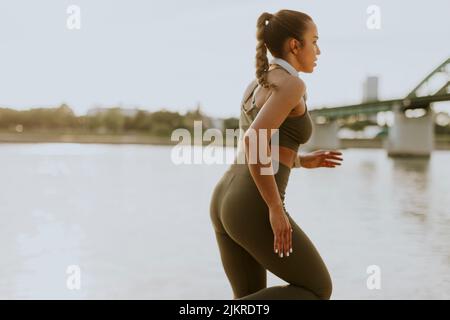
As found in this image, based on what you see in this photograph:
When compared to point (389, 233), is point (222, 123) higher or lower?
higher

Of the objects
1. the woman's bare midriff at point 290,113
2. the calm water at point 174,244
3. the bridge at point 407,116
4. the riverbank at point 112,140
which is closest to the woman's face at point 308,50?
the woman's bare midriff at point 290,113

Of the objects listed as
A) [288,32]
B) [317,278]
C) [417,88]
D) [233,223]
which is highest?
[417,88]

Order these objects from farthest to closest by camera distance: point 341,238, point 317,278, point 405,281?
point 341,238
point 405,281
point 317,278

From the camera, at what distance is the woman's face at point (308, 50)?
282 cm

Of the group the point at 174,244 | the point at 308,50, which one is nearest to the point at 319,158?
the point at 308,50

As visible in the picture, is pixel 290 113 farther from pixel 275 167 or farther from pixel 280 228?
pixel 280 228

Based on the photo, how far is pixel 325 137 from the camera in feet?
247

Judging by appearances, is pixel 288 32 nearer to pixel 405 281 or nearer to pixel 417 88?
pixel 405 281

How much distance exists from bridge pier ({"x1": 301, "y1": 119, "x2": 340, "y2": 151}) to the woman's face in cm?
6956

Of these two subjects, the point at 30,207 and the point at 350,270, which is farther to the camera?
the point at 30,207

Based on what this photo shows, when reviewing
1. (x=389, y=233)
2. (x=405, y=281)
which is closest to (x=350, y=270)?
(x=405, y=281)
